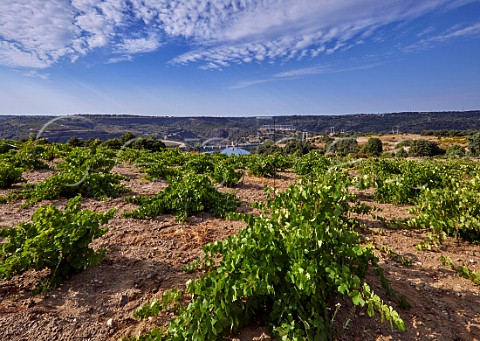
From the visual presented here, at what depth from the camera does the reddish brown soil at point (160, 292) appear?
8.35 ft

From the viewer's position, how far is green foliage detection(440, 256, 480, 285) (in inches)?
137

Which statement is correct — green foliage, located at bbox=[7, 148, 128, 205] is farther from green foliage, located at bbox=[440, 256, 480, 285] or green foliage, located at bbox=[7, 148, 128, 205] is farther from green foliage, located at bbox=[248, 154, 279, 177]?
green foliage, located at bbox=[440, 256, 480, 285]

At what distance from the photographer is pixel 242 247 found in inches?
94.7

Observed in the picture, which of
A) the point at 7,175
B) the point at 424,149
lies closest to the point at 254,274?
the point at 7,175

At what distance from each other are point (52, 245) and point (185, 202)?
2.99 metres

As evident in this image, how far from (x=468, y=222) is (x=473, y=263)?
64 cm

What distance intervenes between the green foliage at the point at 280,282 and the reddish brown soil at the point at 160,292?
28 centimetres

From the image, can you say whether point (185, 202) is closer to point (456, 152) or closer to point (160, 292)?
point (160, 292)

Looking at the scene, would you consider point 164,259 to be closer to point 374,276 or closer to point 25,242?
point 25,242

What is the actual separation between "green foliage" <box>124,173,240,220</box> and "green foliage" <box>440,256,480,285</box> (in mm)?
3672

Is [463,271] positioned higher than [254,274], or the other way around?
[254,274]

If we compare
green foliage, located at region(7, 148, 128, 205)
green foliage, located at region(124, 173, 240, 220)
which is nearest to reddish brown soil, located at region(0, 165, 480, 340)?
green foliage, located at region(124, 173, 240, 220)

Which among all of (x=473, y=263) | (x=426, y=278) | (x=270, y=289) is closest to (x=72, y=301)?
(x=270, y=289)

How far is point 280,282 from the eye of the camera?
7.81 feet
